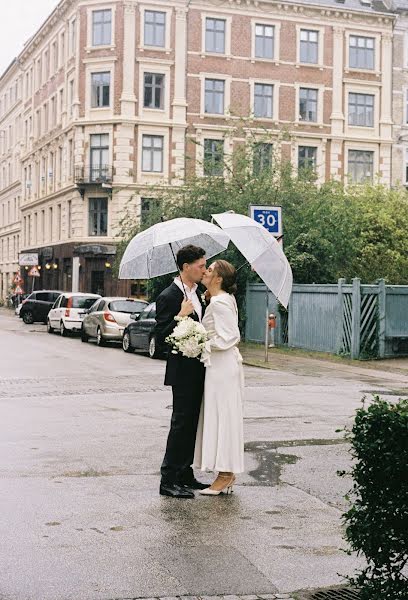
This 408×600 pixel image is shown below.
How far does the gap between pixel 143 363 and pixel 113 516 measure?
14.4 meters

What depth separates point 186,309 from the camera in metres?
7.44

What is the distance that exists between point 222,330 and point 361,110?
49492 mm

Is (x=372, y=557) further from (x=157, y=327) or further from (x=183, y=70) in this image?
(x=183, y=70)

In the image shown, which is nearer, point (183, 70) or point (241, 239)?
point (241, 239)

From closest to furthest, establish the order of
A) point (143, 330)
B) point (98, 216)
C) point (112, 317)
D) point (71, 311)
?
point (143, 330) → point (112, 317) → point (71, 311) → point (98, 216)

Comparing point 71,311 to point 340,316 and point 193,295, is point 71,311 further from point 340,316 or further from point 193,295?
point 193,295

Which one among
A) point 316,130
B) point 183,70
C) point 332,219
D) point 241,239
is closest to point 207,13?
point 183,70

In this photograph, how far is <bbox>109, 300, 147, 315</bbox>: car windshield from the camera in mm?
27234

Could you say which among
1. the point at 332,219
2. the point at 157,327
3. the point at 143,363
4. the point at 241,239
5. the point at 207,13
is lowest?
the point at 143,363

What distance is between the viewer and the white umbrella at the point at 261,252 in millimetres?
8727

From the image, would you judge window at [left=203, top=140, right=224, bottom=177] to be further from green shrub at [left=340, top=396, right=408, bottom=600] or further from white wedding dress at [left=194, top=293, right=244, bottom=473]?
green shrub at [left=340, top=396, right=408, bottom=600]

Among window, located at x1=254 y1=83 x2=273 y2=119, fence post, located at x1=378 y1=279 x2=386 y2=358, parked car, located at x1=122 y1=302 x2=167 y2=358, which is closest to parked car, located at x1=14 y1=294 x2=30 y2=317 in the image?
window, located at x1=254 y1=83 x2=273 y2=119

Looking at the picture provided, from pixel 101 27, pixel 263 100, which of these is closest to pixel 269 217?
pixel 263 100

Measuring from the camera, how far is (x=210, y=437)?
24.1 feet
